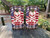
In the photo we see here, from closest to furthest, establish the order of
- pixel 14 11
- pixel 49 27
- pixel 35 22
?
pixel 14 11 < pixel 35 22 < pixel 49 27

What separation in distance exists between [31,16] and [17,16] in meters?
0.61

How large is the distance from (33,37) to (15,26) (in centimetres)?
97

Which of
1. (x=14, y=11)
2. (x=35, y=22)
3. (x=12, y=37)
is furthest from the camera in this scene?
(x=35, y=22)

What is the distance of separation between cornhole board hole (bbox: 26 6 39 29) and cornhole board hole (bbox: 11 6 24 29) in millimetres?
262

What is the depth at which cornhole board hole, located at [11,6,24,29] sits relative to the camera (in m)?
2.72

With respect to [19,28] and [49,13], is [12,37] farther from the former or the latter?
[49,13]

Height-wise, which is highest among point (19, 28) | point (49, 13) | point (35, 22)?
point (49, 13)

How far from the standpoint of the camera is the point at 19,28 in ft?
10.0

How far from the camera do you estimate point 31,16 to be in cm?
285

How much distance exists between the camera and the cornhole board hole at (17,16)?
2723 millimetres

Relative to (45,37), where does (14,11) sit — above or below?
above

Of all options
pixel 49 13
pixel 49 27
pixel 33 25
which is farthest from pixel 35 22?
pixel 49 13

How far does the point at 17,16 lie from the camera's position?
2.82m

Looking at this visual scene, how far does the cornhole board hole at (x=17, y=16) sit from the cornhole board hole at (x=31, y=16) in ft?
0.86
